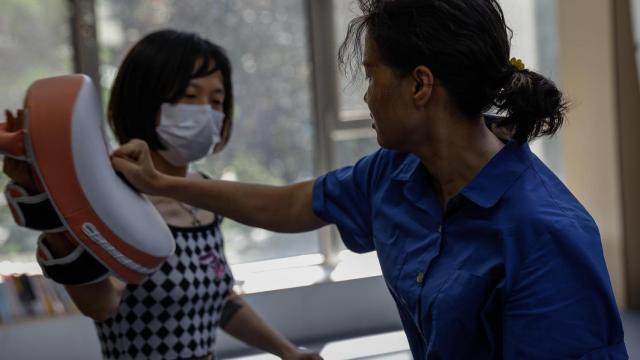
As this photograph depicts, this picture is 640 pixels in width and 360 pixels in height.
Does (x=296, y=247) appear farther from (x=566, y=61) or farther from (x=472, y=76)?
(x=472, y=76)

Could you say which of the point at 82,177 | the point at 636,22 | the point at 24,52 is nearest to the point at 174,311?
the point at 82,177

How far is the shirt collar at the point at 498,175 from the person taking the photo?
1.30 meters

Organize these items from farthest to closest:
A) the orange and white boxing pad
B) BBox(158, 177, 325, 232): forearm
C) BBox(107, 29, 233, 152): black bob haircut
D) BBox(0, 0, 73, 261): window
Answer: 1. BBox(0, 0, 73, 261): window
2. BBox(107, 29, 233, 152): black bob haircut
3. BBox(158, 177, 325, 232): forearm
4. the orange and white boxing pad

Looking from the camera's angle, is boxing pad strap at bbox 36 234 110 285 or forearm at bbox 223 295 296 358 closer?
boxing pad strap at bbox 36 234 110 285

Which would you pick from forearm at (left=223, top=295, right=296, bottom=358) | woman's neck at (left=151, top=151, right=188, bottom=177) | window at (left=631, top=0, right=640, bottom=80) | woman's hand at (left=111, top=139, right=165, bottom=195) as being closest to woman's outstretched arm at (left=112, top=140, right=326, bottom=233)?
woman's hand at (left=111, top=139, right=165, bottom=195)

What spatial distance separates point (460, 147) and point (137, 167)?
2.07 feet

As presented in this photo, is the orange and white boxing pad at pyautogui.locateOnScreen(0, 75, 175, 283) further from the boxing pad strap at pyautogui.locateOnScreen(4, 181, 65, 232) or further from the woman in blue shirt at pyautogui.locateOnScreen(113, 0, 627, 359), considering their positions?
the woman in blue shirt at pyautogui.locateOnScreen(113, 0, 627, 359)

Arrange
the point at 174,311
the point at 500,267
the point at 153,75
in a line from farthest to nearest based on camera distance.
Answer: the point at 153,75 < the point at 174,311 < the point at 500,267

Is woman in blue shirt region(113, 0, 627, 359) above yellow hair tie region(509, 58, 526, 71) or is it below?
below

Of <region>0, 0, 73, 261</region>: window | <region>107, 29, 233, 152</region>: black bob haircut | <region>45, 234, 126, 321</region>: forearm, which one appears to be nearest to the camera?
Result: <region>45, 234, 126, 321</region>: forearm

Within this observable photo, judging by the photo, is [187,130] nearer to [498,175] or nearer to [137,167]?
[137,167]

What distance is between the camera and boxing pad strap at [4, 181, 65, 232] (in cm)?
142

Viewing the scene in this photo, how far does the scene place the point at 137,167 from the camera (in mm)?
1596

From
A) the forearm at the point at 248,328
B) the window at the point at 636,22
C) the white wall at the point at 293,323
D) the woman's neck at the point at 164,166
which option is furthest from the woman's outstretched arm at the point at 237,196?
the window at the point at 636,22
